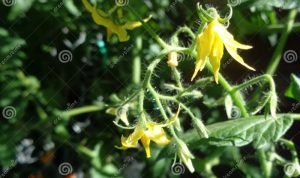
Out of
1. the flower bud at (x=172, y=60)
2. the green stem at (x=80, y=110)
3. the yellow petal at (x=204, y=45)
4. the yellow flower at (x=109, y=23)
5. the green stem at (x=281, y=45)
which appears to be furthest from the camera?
the green stem at (x=80, y=110)

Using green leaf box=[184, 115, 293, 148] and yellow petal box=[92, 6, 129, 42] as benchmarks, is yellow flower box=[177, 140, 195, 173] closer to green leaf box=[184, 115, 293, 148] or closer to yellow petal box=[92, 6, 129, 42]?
green leaf box=[184, 115, 293, 148]

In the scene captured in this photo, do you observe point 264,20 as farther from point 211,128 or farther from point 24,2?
point 24,2

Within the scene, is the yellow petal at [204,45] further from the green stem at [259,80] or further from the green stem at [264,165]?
the green stem at [264,165]

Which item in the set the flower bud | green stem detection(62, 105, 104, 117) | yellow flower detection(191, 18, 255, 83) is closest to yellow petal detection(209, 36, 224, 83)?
yellow flower detection(191, 18, 255, 83)

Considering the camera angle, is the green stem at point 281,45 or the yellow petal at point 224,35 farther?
the green stem at point 281,45

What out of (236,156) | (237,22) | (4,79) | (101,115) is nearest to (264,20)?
(237,22)

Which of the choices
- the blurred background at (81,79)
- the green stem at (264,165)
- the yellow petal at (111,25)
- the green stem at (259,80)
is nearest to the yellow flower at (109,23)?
the yellow petal at (111,25)
